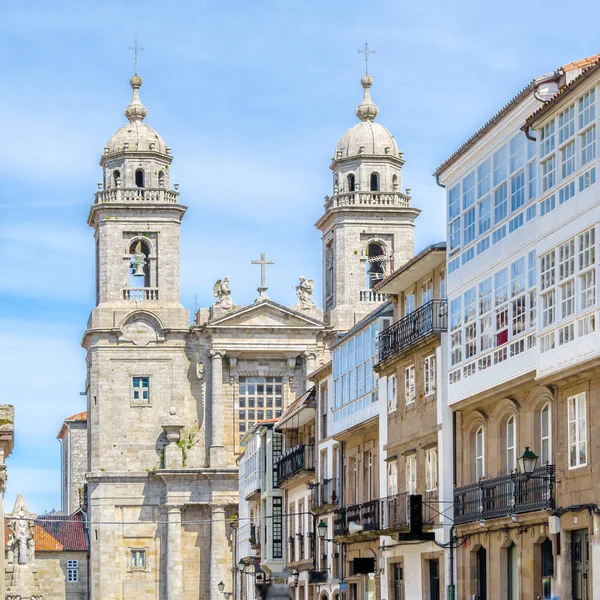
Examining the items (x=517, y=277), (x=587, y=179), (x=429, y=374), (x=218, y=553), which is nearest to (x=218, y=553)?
(x=218, y=553)

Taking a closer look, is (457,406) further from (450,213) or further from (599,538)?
(599,538)

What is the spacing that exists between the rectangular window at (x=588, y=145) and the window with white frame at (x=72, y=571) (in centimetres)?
6895

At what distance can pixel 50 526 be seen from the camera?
105m

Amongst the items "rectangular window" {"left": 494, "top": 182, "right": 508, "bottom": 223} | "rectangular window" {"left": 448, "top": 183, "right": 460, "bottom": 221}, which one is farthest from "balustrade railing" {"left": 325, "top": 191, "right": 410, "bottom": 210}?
"rectangular window" {"left": 494, "top": 182, "right": 508, "bottom": 223}

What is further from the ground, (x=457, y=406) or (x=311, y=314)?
(x=311, y=314)

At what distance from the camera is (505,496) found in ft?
138

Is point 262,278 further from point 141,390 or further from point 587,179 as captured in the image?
point 587,179

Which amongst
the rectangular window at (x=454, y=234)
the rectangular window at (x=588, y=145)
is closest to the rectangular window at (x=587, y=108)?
the rectangular window at (x=588, y=145)

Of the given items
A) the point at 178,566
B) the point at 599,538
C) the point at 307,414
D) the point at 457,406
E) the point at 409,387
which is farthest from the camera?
the point at 178,566

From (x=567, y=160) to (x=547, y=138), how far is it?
1478 millimetres

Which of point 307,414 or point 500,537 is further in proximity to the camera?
point 307,414

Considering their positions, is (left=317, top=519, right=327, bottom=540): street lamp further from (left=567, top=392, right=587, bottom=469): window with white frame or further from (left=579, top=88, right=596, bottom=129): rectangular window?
(left=579, top=88, right=596, bottom=129): rectangular window

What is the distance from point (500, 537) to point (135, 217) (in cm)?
6207

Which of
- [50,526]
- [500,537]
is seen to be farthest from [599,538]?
[50,526]
